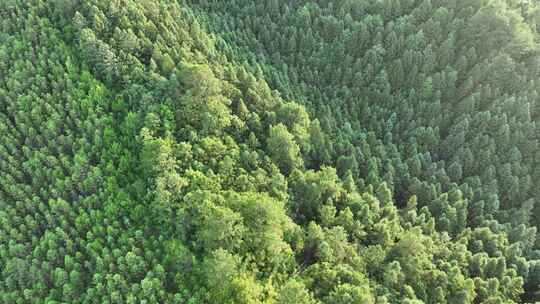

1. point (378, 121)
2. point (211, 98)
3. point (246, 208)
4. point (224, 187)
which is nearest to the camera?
point (246, 208)

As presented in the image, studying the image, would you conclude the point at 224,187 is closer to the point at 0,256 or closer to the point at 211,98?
the point at 211,98

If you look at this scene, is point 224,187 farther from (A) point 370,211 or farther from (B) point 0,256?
(B) point 0,256

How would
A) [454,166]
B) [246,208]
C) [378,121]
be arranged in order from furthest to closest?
[378,121], [454,166], [246,208]

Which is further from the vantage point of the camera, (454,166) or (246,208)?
(454,166)

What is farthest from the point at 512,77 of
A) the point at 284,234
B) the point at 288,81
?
the point at 284,234

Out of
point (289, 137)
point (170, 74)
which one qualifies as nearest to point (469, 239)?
point (289, 137)

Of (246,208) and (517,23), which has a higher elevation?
(517,23)

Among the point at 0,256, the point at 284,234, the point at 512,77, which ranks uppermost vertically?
the point at 512,77
